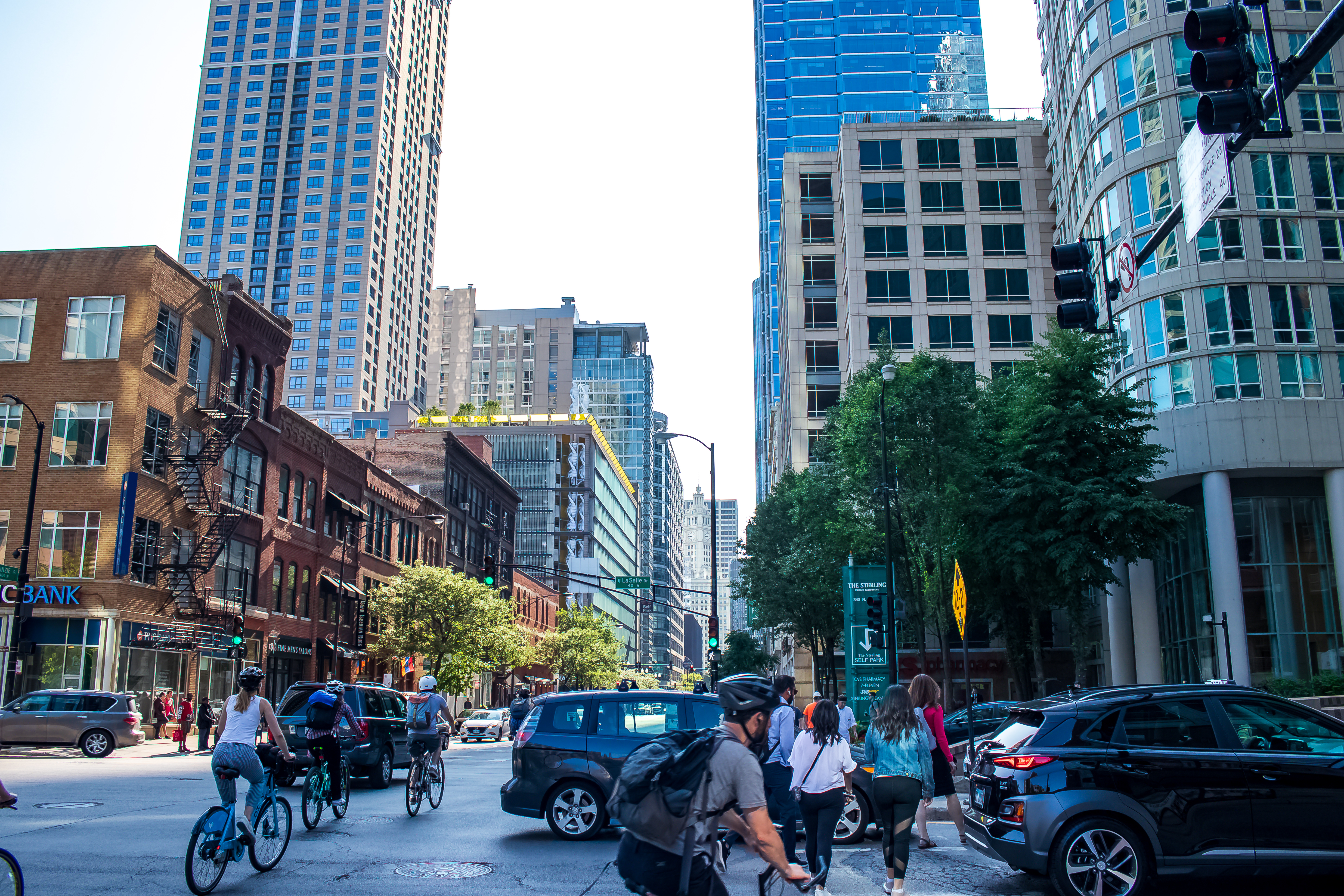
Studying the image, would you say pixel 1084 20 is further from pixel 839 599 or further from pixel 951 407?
pixel 839 599

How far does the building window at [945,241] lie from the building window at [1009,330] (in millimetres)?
4215

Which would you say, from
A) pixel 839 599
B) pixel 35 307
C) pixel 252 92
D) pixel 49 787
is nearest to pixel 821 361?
pixel 839 599

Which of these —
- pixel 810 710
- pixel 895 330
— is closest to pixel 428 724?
pixel 810 710

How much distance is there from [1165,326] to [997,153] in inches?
976

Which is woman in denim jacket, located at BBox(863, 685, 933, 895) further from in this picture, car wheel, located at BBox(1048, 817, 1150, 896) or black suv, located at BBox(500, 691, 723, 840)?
black suv, located at BBox(500, 691, 723, 840)

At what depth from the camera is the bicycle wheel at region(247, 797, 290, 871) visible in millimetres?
9477

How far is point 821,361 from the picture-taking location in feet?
222

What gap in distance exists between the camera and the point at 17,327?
116ft

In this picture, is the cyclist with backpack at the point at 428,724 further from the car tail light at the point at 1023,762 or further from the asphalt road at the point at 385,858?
the car tail light at the point at 1023,762

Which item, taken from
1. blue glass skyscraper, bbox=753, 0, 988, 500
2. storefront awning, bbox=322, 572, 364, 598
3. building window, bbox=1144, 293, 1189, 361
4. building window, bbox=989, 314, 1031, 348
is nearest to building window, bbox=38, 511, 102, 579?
storefront awning, bbox=322, 572, 364, 598

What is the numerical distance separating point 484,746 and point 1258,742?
33.9 metres

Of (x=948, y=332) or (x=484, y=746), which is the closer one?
(x=484, y=746)

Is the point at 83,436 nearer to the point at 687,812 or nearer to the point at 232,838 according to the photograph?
the point at 232,838

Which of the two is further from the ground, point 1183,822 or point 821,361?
point 821,361
